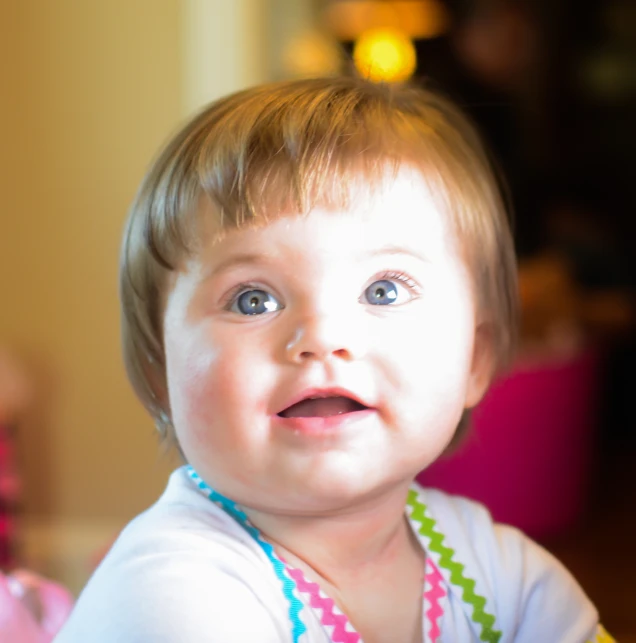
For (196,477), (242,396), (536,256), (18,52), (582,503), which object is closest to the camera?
(242,396)

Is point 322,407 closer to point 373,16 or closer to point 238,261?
point 238,261

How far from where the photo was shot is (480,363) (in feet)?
2.65

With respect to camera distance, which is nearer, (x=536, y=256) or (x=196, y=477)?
(x=196, y=477)

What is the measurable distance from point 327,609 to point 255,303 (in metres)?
0.23

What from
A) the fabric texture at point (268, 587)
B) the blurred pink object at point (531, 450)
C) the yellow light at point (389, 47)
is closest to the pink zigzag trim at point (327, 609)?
the fabric texture at point (268, 587)

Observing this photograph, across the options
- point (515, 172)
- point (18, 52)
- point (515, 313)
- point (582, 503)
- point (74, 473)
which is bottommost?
point (582, 503)

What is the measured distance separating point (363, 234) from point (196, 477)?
0.24 m

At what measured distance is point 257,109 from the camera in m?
0.70

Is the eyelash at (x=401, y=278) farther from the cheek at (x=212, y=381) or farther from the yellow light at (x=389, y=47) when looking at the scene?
the yellow light at (x=389, y=47)

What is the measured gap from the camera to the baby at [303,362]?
0.63m

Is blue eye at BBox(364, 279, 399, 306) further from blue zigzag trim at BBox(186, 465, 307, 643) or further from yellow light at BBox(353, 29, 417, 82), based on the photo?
yellow light at BBox(353, 29, 417, 82)

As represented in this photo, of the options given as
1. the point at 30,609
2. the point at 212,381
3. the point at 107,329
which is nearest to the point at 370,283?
the point at 212,381

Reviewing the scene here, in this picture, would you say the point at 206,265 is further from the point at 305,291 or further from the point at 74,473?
the point at 74,473

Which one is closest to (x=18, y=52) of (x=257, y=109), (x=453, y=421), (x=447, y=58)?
(x=257, y=109)
